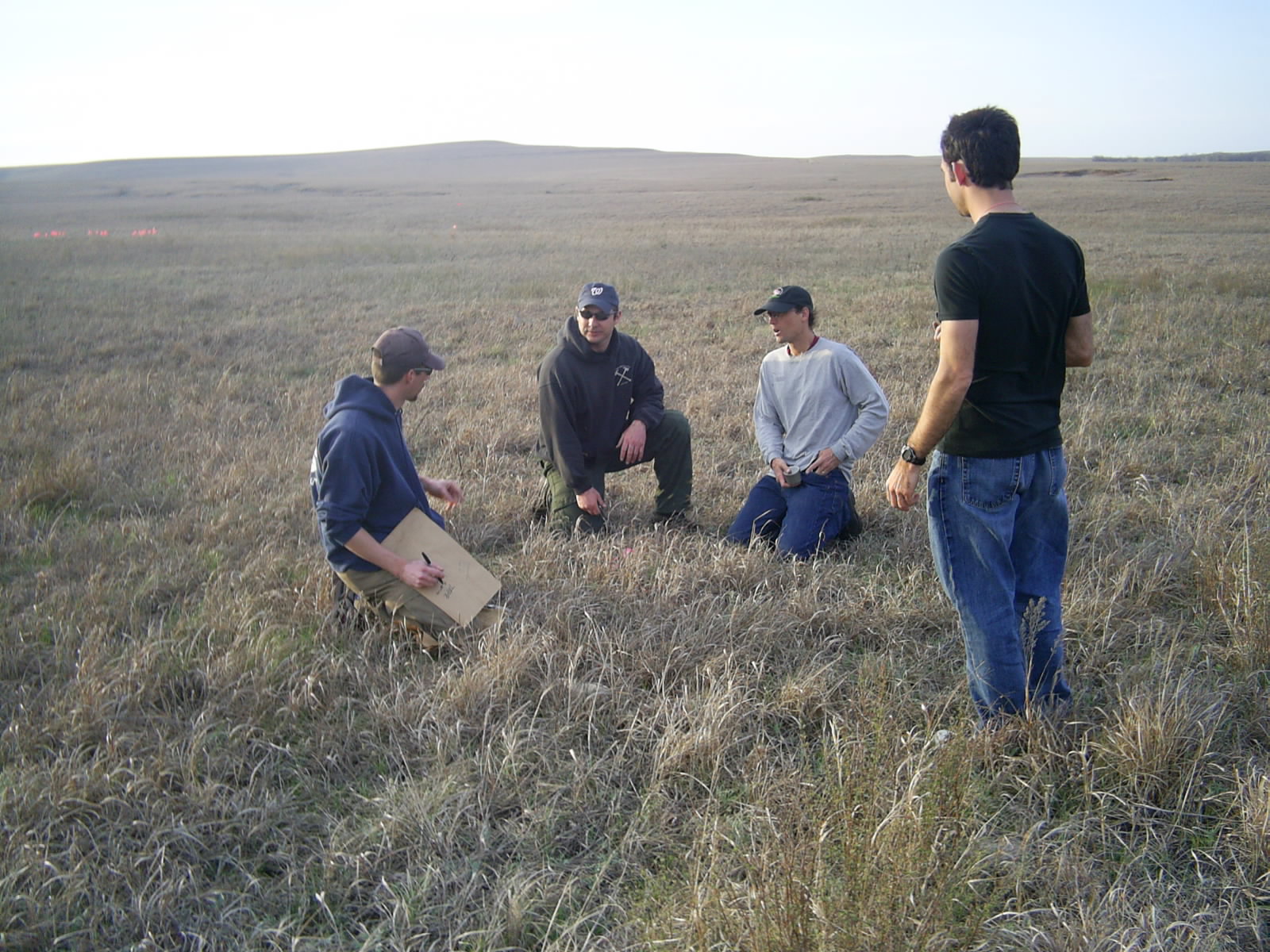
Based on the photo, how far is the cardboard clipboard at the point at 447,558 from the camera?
13.1ft

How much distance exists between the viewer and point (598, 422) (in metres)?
5.62

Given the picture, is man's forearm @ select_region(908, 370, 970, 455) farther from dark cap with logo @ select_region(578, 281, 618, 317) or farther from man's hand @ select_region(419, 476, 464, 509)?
dark cap with logo @ select_region(578, 281, 618, 317)

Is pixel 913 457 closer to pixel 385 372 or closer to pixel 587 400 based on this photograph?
pixel 385 372

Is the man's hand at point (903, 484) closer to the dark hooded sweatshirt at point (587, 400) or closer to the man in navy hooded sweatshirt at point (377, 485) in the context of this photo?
the man in navy hooded sweatshirt at point (377, 485)

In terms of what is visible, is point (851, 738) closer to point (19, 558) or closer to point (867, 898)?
point (867, 898)

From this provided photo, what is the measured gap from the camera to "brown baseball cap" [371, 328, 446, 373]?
398cm

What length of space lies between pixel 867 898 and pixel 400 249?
→ 23255 mm

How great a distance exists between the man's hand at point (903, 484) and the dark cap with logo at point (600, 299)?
2755mm

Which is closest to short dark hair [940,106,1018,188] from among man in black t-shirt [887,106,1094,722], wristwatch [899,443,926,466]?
man in black t-shirt [887,106,1094,722]

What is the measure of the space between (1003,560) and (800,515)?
202 centimetres

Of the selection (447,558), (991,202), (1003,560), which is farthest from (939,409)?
(447,558)

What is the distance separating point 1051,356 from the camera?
288cm

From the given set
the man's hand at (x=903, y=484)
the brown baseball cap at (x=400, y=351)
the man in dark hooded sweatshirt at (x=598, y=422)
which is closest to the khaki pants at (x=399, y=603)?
the brown baseball cap at (x=400, y=351)

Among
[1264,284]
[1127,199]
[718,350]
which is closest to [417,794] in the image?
[718,350]
